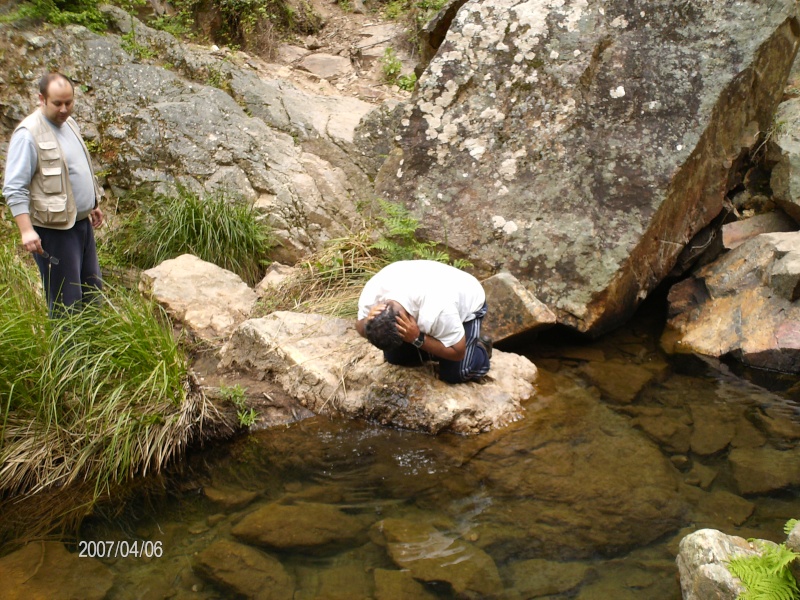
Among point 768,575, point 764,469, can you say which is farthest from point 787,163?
point 768,575

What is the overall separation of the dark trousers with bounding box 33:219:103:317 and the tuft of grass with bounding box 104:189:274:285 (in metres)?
1.53

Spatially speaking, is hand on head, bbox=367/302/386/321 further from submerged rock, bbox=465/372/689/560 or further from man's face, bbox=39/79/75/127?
man's face, bbox=39/79/75/127

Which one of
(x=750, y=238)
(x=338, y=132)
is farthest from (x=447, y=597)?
(x=338, y=132)

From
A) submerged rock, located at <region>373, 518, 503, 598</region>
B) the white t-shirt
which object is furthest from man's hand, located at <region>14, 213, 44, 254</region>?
submerged rock, located at <region>373, 518, 503, 598</region>

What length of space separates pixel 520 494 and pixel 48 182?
3080 millimetres

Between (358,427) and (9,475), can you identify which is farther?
(358,427)

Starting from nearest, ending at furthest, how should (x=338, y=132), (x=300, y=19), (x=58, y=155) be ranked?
(x=58, y=155)
(x=338, y=132)
(x=300, y=19)

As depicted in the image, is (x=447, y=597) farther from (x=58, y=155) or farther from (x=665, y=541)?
(x=58, y=155)

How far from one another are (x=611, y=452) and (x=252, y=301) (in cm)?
293

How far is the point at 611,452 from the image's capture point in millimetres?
3787

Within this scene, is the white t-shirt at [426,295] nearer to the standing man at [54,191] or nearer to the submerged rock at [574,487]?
the submerged rock at [574,487]

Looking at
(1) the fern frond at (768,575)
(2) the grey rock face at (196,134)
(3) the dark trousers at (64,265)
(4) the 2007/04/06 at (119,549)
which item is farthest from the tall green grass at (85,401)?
(1) the fern frond at (768,575)

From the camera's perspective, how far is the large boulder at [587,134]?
4918mm

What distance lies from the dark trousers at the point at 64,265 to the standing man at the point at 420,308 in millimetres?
1727
